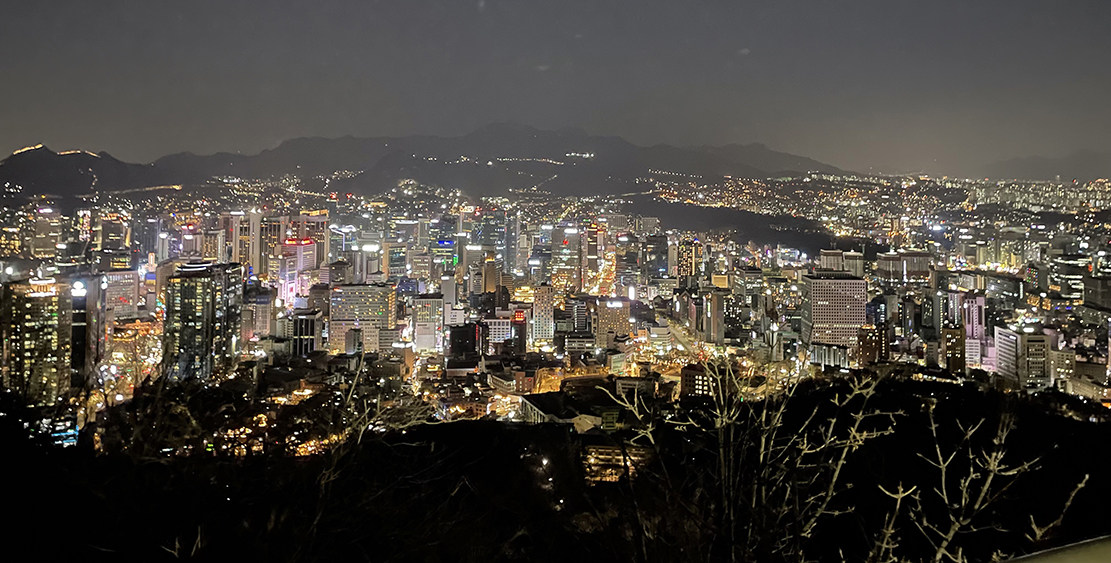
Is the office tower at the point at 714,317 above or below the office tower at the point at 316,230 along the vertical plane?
below

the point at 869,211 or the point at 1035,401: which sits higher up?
the point at 869,211

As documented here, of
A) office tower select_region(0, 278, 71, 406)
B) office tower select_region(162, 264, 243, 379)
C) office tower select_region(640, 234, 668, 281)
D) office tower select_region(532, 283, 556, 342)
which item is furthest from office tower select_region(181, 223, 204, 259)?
office tower select_region(640, 234, 668, 281)

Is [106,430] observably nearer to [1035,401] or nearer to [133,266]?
[1035,401]

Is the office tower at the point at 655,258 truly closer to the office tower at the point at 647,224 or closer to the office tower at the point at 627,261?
the office tower at the point at 627,261

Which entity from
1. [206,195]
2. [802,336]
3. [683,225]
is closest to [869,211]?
[683,225]

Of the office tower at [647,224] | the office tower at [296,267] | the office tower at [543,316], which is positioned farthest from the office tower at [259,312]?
the office tower at [647,224]

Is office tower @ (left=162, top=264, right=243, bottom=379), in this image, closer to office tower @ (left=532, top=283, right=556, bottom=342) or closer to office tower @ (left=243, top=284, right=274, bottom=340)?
office tower @ (left=243, top=284, right=274, bottom=340)

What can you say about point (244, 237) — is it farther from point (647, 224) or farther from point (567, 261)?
point (647, 224)

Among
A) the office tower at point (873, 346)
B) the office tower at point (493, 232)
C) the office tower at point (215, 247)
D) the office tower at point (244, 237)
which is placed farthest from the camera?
the office tower at point (493, 232)
